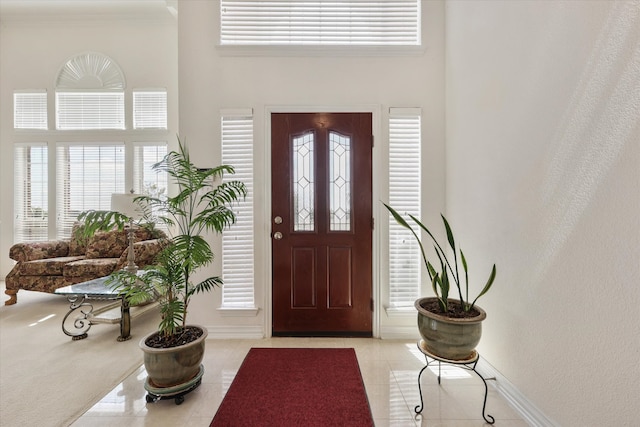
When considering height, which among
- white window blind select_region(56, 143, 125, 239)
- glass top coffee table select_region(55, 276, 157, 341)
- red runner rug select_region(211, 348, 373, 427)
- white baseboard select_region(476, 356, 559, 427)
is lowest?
red runner rug select_region(211, 348, 373, 427)

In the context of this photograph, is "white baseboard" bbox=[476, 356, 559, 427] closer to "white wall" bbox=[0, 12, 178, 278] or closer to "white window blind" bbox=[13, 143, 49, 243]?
"white wall" bbox=[0, 12, 178, 278]

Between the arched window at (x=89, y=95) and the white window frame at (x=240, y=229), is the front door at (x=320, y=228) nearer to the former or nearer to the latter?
the white window frame at (x=240, y=229)

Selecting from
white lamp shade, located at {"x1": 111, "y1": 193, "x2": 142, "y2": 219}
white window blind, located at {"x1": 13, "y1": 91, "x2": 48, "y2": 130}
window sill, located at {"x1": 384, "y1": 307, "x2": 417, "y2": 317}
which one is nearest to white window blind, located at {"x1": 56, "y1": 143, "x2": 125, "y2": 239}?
white window blind, located at {"x1": 13, "y1": 91, "x2": 48, "y2": 130}

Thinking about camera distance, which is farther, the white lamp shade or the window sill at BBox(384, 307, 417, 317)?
the white lamp shade

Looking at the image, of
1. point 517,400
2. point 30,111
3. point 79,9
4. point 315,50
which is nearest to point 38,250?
point 30,111

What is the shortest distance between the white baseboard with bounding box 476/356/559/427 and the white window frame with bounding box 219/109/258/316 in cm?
198

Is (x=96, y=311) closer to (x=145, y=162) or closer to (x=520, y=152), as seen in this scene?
(x=145, y=162)

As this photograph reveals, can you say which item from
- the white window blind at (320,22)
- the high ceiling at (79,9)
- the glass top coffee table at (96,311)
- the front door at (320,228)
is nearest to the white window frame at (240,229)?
the front door at (320,228)

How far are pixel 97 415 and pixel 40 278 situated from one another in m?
2.64

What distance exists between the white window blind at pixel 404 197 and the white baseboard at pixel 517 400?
0.79 m

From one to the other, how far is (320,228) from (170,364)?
5.03 ft

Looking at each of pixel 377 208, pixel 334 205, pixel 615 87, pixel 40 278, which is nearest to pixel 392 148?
pixel 377 208

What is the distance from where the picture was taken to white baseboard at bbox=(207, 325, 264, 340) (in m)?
2.53

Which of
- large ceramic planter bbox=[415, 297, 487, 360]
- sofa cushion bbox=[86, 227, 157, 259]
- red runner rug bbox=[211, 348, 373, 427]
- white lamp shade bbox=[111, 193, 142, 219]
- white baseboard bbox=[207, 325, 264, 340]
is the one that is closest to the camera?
large ceramic planter bbox=[415, 297, 487, 360]
